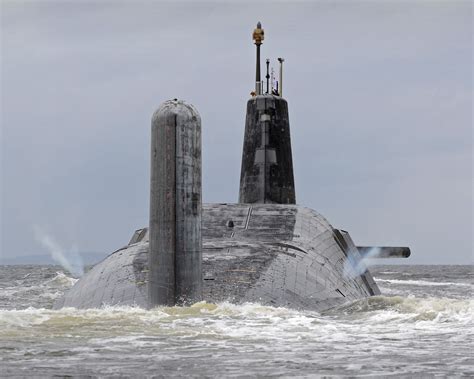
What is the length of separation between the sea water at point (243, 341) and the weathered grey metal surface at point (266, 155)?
9.95 meters

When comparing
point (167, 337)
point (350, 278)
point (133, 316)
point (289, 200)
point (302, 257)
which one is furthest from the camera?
point (289, 200)

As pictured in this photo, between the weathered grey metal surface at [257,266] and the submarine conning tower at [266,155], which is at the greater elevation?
the submarine conning tower at [266,155]

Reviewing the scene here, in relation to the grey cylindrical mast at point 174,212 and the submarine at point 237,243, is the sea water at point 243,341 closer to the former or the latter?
the grey cylindrical mast at point 174,212

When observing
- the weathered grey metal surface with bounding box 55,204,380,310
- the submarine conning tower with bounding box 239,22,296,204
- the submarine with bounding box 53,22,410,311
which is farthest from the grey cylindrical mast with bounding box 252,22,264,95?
the weathered grey metal surface with bounding box 55,204,380,310

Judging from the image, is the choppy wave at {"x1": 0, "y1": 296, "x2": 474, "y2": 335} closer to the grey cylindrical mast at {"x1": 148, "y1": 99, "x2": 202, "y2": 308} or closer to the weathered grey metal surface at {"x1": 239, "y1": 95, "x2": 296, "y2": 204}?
the grey cylindrical mast at {"x1": 148, "y1": 99, "x2": 202, "y2": 308}

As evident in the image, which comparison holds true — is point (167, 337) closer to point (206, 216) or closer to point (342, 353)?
point (342, 353)

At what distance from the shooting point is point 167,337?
33.7 feet

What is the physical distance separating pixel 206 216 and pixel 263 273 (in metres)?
5.23

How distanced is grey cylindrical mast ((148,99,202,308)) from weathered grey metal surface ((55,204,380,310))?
1002 millimetres

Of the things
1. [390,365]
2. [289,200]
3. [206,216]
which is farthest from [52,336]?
[289,200]

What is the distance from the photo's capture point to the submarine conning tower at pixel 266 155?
941 inches

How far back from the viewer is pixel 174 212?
12.4 metres

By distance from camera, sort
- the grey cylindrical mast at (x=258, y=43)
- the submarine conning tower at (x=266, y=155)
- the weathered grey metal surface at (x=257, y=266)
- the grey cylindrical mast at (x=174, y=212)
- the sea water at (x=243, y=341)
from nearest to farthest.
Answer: the sea water at (x=243, y=341) → the grey cylindrical mast at (x=174, y=212) → the weathered grey metal surface at (x=257, y=266) → the submarine conning tower at (x=266, y=155) → the grey cylindrical mast at (x=258, y=43)

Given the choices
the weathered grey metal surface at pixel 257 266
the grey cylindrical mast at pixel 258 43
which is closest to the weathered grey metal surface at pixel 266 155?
the grey cylindrical mast at pixel 258 43
